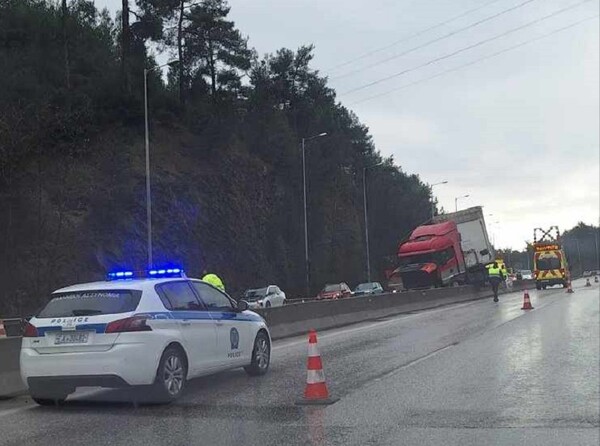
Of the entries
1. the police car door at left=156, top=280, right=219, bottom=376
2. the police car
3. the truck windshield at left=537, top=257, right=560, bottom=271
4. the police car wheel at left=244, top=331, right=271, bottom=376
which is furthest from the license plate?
the truck windshield at left=537, top=257, right=560, bottom=271

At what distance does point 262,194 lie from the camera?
55.2 metres

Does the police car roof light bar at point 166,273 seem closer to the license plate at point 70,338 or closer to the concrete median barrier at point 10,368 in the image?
the license plate at point 70,338

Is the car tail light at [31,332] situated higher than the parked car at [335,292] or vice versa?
the parked car at [335,292]

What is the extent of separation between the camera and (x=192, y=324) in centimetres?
930

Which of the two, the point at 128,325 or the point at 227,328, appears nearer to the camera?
→ the point at 128,325

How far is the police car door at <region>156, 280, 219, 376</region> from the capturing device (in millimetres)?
9094

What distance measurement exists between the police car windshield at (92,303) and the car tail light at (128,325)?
0.50 ft

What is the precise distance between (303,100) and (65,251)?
1552 inches

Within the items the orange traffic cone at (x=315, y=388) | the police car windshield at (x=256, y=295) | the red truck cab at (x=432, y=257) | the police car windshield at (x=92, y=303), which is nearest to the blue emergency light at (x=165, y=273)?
the police car windshield at (x=92, y=303)

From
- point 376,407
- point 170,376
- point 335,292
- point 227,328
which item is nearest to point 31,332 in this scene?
point 170,376

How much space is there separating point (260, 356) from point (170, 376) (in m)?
2.61

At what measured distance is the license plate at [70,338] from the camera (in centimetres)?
842

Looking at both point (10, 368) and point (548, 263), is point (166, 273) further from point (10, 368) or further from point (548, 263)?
point (548, 263)

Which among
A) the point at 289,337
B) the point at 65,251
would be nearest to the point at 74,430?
the point at 289,337
